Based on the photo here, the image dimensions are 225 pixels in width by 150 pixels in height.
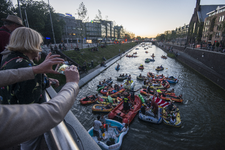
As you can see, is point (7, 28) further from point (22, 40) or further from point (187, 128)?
point (187, 128)

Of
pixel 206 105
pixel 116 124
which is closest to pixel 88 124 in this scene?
pixel 116 124

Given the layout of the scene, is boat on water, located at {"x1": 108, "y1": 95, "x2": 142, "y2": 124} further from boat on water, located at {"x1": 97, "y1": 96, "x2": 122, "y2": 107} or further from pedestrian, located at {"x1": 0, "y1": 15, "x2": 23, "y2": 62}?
pedestrian, located at {"x1": 0, "y1": 15, "x2": 23, "y2": 62}

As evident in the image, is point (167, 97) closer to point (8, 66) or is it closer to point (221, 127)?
point (221, 127)

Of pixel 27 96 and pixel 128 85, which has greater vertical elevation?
pixel 27 96

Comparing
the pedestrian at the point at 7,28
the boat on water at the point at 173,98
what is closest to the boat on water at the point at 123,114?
the boat on water at the point at 173,98

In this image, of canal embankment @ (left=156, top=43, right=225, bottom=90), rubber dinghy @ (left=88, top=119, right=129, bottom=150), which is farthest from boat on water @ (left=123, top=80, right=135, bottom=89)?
canal embankment @ (left=156, top=43, right=225, bottom=90)

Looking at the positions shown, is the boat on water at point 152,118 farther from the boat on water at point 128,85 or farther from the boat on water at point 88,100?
the boat on water at point 128,85

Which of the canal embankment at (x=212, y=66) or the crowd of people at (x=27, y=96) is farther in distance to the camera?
the canal embankment at (x=212, y=66)

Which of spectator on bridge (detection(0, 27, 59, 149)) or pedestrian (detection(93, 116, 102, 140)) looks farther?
pedestrian (detection(93, 116, 102, 140))

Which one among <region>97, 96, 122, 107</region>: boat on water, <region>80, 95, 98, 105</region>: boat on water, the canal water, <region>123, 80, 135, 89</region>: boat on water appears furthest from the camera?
<region>123, 80, 135, 89</region>: boat on water

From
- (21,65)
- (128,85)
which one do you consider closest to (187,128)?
(128,85)

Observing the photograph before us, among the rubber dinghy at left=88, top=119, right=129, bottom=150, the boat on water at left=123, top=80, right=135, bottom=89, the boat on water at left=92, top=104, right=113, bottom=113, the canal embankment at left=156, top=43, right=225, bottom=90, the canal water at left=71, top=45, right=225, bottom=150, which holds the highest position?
the canal embankment at left=156, top=43, right=225, bottom=90

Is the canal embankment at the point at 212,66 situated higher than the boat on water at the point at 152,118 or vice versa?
the canal embankment at the point at 212,66

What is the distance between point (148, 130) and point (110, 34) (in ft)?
400
